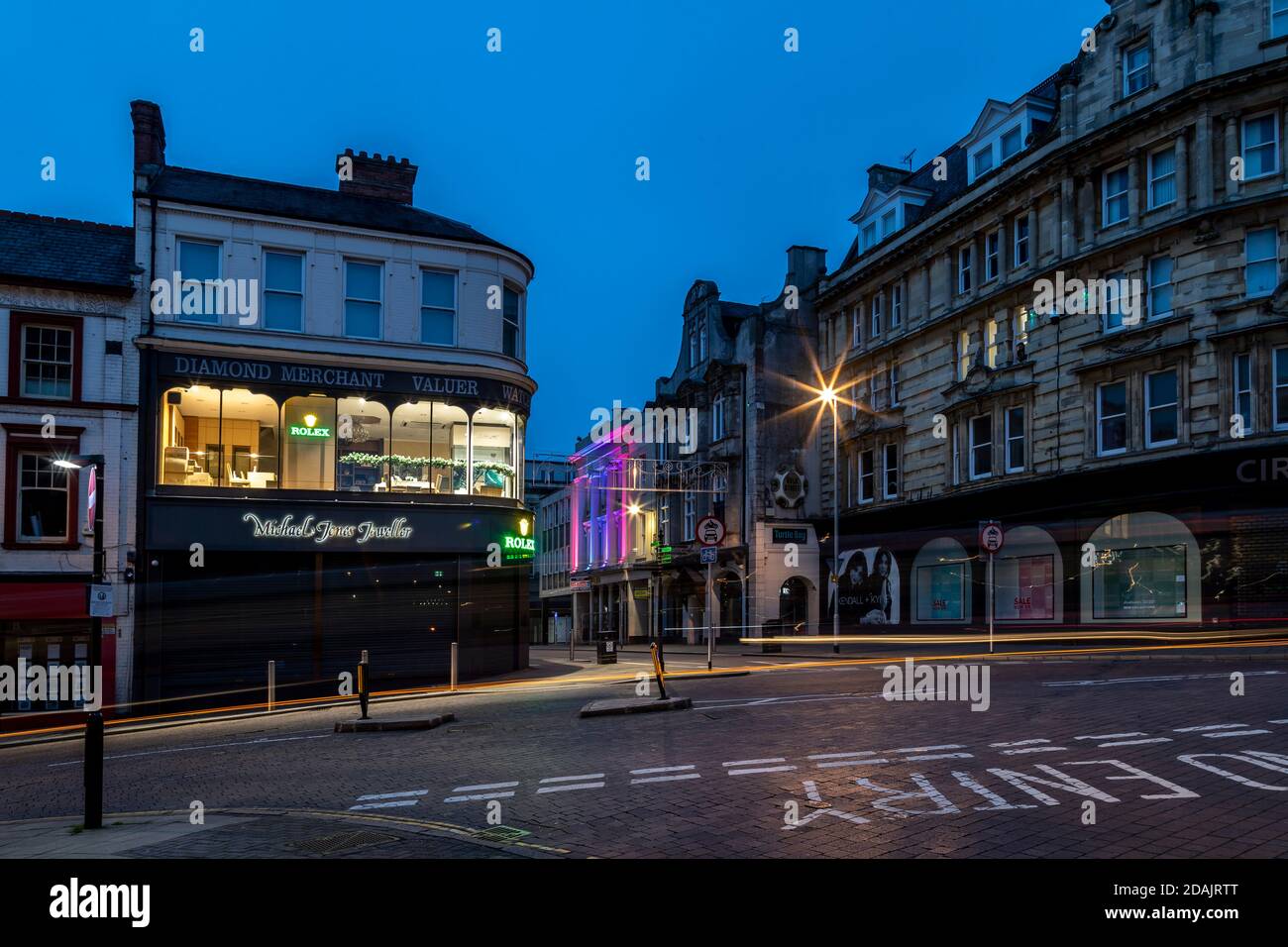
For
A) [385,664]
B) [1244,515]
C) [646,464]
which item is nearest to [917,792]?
[1244,515]

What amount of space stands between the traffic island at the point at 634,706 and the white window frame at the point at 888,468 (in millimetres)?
22933

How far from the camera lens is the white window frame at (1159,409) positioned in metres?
25.6

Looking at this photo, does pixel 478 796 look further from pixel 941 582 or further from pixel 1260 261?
pixel 941 582

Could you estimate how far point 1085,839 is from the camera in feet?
23.3

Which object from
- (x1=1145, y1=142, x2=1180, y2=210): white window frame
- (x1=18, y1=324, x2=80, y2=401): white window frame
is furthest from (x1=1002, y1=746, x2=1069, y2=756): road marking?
(x1=18, y1=324, x2=80, y2=401): white window frame

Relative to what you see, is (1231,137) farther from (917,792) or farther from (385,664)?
(385,664)

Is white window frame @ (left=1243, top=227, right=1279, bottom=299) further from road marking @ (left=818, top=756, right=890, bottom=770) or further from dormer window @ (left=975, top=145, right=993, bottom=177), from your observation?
road marking @ (left=818, top=756, right=890, bottom=770)

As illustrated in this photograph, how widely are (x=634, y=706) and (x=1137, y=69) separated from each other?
23.9m

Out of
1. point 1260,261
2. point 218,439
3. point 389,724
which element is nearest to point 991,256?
point 1260,261

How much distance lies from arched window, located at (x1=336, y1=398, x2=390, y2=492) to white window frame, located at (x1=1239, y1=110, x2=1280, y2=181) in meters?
24.0

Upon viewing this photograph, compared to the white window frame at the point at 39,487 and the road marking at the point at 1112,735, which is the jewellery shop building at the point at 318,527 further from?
the road marking at the point at 1112,735

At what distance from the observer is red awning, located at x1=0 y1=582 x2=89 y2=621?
23.8 metres

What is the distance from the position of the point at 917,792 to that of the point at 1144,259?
2304 centimetres

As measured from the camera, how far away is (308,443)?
2752 centimetres
